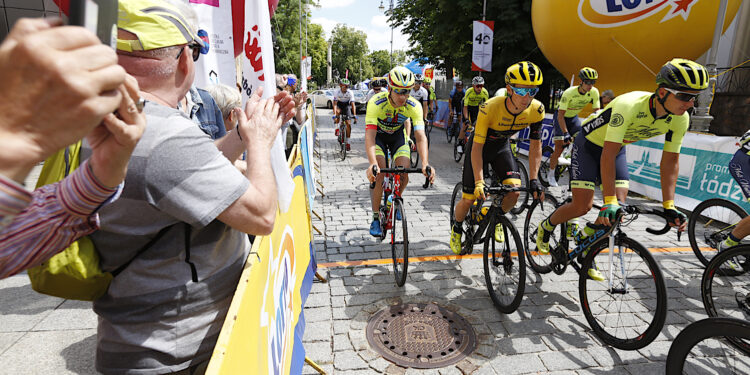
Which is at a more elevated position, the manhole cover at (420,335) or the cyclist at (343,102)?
the cyclist at (343,102)

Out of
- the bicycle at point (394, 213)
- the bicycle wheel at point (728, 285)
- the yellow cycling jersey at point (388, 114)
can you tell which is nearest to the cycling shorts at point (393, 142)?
the yellow cycling jersey at point (388, 114)

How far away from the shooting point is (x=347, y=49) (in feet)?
298

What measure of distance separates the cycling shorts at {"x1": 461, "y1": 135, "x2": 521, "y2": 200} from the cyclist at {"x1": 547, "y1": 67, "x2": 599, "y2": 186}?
448cm

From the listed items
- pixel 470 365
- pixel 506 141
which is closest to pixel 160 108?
pixel 470 365

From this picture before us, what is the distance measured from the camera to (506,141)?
5.07m

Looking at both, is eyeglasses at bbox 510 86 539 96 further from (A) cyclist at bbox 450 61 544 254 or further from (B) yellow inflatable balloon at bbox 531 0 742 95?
(B) yellow inflatable balloon at bbox 531 0 742 95

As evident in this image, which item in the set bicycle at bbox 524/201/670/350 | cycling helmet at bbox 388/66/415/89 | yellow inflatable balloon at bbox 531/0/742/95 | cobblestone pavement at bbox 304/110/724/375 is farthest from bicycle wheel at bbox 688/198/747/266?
yellow inflatable balloon at bbox 531/0/742/95

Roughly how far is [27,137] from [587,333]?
4.10 metres

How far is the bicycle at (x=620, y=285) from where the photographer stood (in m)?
3.09

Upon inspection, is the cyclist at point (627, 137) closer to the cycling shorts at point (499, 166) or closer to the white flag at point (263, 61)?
the cycling shorts at point (499, 166)

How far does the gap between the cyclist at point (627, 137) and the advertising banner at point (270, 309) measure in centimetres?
264

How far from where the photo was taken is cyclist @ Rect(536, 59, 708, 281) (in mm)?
3223

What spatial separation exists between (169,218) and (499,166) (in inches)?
172

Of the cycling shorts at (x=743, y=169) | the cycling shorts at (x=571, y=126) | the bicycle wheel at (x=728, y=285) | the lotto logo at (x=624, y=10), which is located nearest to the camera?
the bicycle wheel at (x=728, y=285)
